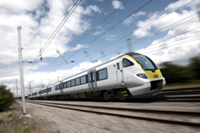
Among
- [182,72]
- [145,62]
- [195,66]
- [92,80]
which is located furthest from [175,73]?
[92,80]

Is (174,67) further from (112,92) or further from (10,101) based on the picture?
(10,101)

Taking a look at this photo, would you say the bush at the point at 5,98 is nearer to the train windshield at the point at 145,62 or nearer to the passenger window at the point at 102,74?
the passenger window at the point at 102,74

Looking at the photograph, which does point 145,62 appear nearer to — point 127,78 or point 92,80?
point 127,78

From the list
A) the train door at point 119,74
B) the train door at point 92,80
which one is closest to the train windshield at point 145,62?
the train door at point 119,74

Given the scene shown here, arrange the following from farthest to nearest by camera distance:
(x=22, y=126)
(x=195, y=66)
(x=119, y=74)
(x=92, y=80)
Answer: (x=92, y=80)
(x=195, y=66)
(x=119, y=74)
(x=22, y=126)

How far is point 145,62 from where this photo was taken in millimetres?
8414

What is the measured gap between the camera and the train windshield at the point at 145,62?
8094 mm

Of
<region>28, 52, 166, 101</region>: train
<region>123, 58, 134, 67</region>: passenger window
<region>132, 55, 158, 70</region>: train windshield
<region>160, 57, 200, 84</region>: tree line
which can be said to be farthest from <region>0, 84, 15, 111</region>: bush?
<region>160, 57, 200, 84</region>: tree line

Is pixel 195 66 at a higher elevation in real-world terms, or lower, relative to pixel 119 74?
higher

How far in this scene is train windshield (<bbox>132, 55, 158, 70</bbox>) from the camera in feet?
26.6

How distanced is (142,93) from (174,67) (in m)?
5.50

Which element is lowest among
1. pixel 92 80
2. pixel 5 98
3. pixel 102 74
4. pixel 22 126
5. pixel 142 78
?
pixel 22 126

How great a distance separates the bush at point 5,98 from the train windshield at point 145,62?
12.0 metres

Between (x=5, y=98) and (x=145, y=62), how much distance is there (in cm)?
1251
